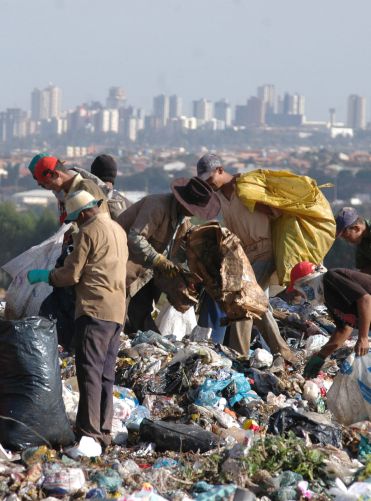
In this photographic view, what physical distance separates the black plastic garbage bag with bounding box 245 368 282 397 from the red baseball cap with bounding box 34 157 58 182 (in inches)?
73.4

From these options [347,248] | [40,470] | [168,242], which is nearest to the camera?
[40,470]

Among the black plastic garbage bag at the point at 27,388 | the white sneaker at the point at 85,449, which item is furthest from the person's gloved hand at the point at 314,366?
the black plastic garbage bag at the point at 27,388

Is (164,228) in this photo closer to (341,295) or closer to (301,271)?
(301,271)

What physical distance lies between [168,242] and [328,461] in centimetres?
251

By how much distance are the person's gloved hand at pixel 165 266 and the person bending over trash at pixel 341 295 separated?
1.24 metres

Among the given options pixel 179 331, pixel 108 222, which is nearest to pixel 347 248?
pixel 179 331

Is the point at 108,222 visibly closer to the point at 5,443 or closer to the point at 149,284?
the point at 5,443

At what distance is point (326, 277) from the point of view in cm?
630

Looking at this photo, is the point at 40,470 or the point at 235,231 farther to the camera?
the point at 235,231

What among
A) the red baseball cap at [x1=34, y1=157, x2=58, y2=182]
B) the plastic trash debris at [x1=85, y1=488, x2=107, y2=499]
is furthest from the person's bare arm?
the red baseball cap at [x1=34, y1=157, x2=58, y2=182]

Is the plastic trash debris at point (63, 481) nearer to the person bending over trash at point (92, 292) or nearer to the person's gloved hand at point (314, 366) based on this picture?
the person bending over trash at point (92, 292)

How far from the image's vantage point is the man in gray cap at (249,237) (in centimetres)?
812

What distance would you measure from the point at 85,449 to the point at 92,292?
799mm

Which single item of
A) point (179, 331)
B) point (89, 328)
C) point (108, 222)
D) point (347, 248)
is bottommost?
point (347, 248)
